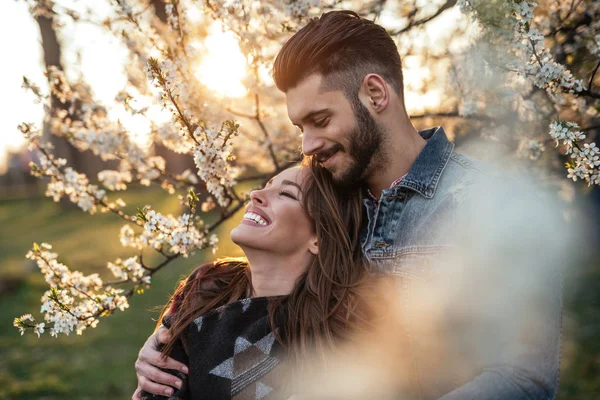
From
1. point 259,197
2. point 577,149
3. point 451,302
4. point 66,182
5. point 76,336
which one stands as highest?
point 76,336

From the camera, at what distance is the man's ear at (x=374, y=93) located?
2.71 meters

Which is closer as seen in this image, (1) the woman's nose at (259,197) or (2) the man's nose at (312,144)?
(2) the man's nose at (312,144)

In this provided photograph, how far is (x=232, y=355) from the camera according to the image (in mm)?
2748

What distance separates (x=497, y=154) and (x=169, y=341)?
2.87 metres

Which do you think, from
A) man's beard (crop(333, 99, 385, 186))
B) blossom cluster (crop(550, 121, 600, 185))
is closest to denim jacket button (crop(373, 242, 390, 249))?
man's beard (crop(333, 99, 385, 186))

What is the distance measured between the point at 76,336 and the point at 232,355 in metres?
6.49

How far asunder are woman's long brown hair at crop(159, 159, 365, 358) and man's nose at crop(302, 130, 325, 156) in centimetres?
34

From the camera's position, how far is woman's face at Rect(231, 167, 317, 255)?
287 cm

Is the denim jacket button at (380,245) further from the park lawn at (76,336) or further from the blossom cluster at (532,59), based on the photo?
the park lawn at (76,336)

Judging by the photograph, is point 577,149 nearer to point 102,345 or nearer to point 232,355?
point 232,355

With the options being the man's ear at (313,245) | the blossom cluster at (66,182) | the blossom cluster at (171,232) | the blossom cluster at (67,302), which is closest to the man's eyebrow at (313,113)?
the man's ear at (313,245)

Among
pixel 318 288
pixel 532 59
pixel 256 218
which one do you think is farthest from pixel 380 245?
pixel 532 59

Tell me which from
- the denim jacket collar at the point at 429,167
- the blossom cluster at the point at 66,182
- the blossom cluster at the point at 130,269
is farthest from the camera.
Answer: the blossom cluster at the point at 66,182

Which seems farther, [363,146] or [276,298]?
[276,298]
